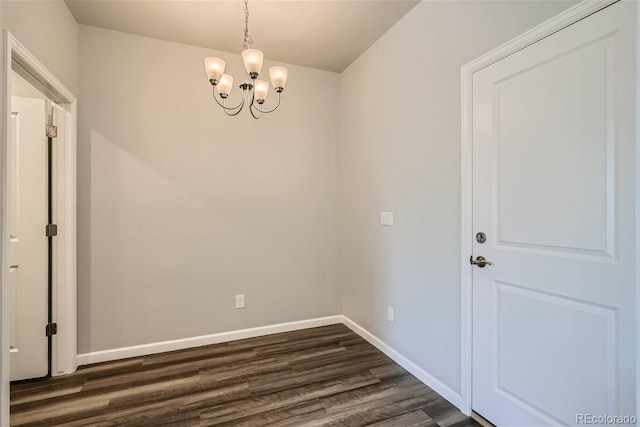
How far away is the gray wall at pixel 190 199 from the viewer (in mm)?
2518

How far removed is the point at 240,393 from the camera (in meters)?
2.08

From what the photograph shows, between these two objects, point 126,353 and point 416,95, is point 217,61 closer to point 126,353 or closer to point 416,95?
point 416,95

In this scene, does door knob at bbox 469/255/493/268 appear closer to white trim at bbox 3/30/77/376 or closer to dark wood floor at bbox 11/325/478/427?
dark wood floor at bbox 11/325/478/427

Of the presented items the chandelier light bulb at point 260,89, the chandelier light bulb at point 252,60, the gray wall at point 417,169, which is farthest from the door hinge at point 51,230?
the gray wall at point 417,169

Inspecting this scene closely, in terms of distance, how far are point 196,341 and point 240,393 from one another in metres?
0.95

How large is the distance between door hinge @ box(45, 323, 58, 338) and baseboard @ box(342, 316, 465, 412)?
2613mm

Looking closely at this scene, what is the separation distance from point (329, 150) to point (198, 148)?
1.39 meters

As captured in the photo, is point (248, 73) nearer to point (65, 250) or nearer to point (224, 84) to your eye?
point (224, 84)

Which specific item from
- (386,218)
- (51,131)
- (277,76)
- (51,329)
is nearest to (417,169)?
(386,218)

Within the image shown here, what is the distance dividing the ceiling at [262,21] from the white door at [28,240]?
2.99 ft

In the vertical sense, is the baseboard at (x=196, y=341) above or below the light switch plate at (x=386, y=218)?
below

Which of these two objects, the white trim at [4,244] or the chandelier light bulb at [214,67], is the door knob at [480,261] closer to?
the chandelier light bulb at [214,67]

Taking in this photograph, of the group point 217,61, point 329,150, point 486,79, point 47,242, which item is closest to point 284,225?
point 329,150

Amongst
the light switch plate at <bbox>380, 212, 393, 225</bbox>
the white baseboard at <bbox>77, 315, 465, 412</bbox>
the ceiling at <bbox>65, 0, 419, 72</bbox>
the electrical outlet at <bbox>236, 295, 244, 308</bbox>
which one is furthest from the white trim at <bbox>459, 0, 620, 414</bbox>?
the electrical outlet at <bbox>236, 295, 244, 308</bbox>
